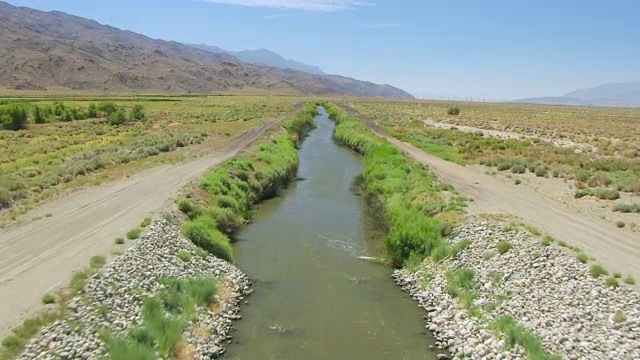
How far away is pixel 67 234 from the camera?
2442cm

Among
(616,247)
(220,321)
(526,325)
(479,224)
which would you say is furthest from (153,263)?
(616,247)

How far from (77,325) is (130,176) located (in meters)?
26.5

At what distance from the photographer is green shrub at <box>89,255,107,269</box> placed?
779 inches

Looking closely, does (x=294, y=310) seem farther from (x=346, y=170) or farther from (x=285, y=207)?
(x=346, y=170)

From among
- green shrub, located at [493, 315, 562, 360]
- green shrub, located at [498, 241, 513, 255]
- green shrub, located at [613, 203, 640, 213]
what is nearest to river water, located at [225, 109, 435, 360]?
green shrub, located at [493, 315, 562, 360]

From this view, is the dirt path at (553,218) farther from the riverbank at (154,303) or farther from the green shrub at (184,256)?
the green shrub at (184,256)

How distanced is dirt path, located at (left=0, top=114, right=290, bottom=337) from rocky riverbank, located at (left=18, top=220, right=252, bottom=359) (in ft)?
4.35

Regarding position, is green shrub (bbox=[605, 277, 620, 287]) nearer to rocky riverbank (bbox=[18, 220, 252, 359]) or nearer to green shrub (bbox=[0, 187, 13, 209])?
rocky riverbank (bbox=[18, 220, 252, 359])

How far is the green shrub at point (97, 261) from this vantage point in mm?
19786

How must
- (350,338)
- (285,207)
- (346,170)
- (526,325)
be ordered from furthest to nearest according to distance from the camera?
(346,170) → (285,207) → (350,338) → (526,325)

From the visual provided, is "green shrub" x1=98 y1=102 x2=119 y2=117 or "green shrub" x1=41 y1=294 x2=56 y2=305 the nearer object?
"green shrub" x1=41 y1=294 x2=56 y2=305

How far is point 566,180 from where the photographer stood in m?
42.0

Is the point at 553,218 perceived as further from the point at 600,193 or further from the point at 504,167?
the point at 504,167

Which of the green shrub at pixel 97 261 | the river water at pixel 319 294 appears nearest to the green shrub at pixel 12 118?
the river water at pixel 319 294
